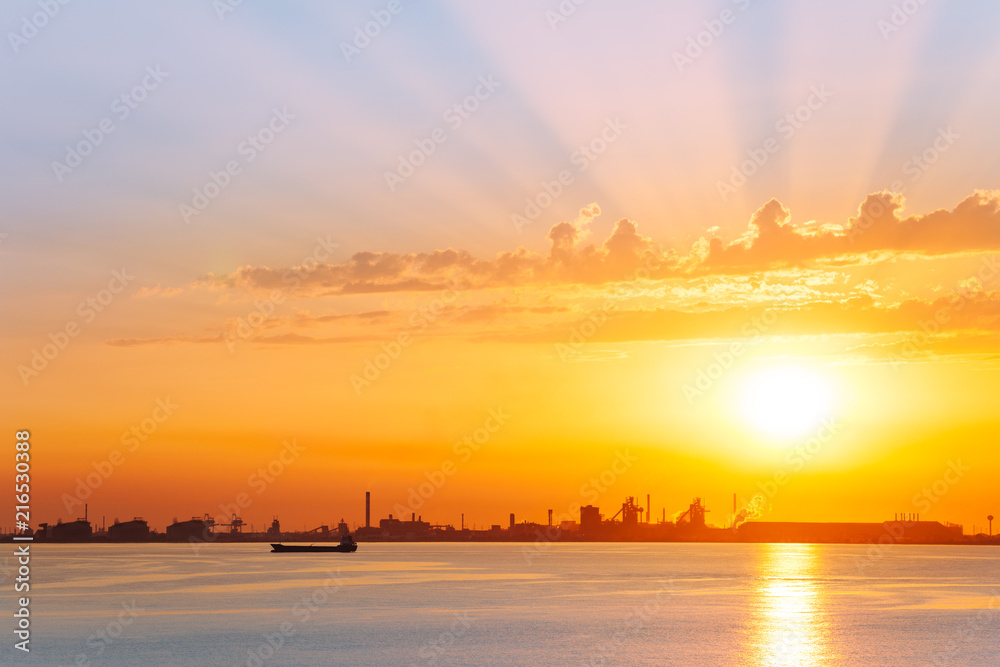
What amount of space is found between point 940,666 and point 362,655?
37.0 meters

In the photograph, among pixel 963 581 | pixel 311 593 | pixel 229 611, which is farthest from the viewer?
pixel 963 581

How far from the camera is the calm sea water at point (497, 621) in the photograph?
6500 cm

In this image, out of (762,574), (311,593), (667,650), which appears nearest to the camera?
(667,650)

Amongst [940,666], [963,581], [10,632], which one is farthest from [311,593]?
[963,581]

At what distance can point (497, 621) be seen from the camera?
8350 centimetres

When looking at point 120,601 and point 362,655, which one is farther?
point 120,601

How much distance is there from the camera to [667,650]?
225ft

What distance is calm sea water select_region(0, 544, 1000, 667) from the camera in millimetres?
65000

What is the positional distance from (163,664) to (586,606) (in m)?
48.1

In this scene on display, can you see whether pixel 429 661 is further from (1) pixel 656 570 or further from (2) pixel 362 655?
(1) pixel 656 570

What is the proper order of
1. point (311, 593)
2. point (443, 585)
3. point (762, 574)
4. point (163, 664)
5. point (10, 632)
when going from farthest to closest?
point (762, 574) → point (443, 585) → point (311, 593) → point (10, 632) → point (163, 664)

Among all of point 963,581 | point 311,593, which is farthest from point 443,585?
point 963,581

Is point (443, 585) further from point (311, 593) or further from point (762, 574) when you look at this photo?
point (762, 574)

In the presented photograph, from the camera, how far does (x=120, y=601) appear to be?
99.2 m
